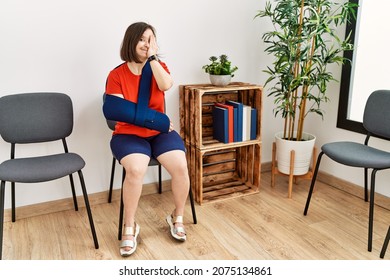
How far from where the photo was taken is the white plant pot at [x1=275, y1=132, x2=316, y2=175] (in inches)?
105

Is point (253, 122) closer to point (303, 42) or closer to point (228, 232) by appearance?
point (303, 42)

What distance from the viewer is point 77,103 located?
2.41 m

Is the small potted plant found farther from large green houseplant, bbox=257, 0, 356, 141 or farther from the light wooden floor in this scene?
the light wooden floor

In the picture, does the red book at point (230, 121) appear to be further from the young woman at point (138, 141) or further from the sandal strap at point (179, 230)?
the sandal strap at point (179, 230)

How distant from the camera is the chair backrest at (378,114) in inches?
88.3

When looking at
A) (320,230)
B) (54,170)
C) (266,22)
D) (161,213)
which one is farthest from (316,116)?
(54,170)

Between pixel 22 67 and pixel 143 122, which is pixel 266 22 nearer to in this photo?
pixel 143 122

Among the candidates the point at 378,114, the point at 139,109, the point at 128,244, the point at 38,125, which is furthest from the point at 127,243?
the point at 378,114

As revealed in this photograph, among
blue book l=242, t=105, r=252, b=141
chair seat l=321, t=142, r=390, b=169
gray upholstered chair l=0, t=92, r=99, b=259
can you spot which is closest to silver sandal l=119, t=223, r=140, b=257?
gray upholstered chair l=0, t=92, r=99, b=259

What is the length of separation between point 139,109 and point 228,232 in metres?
0.92

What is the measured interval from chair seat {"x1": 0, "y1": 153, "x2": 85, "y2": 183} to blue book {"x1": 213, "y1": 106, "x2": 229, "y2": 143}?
3.38 feet

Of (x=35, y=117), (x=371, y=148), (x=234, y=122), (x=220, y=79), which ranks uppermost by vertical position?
(x=220, y=79)

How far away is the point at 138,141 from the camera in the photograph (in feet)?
6.75

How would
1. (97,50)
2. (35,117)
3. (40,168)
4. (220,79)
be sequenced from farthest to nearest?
(220,79) < (97,50) < (35,117) < (40,168)
